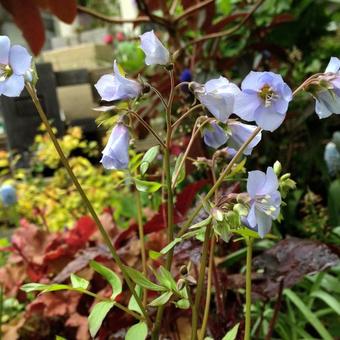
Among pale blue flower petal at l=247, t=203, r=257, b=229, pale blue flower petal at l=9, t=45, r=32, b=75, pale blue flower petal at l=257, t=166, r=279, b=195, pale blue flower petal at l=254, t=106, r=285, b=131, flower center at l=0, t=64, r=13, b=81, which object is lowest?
pale blue flower petal at l=247, t=203, r=257, b=229

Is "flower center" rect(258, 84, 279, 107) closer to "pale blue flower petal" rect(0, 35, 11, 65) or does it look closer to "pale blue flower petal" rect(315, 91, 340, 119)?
"pale blue flower petal" rect(315, 91, 340, 119)

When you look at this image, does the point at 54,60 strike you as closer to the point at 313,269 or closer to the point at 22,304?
the point at 22,304

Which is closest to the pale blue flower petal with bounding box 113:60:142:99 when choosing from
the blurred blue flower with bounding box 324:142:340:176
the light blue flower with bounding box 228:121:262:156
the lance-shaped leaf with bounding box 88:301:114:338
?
the light blue flower with bounding box 228:121:262:156

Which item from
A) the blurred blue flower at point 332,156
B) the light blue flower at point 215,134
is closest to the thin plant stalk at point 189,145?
the light blue flower at point 215,134

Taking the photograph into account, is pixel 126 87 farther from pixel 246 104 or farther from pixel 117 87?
pixel 246 104

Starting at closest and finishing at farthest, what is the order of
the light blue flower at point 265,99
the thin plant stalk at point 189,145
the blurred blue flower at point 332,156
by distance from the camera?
the light blue flower at point 265,99, the thin plant stalk at point 189,145, the blurred blue flower at point 332,156

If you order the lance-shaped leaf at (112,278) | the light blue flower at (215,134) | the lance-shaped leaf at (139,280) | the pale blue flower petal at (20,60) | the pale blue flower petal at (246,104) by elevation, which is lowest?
the lance-shaped leaf at (112,278)

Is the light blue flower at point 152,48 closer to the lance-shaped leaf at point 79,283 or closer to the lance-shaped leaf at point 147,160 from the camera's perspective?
the lance-shaped leaf at point 147,160

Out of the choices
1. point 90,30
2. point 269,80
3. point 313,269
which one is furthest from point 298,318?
point 90,30
